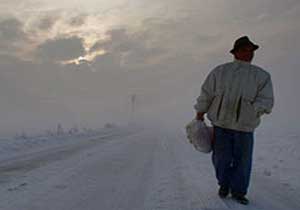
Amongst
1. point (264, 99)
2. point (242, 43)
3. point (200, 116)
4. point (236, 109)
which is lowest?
point (200, 116)

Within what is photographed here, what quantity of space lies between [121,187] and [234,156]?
2.21m

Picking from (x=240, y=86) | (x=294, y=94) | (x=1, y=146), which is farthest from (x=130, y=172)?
(x=294, y=94)

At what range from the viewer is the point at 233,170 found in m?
6.51

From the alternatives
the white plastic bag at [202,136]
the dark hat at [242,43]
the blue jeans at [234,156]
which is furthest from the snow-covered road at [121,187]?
the dark hat at [242,43]

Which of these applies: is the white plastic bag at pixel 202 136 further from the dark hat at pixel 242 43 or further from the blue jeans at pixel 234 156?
the dark hat at pixel 242 43

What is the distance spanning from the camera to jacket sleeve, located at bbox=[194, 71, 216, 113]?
6551 mm

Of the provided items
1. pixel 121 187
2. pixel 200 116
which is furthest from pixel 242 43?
pixel 121 187

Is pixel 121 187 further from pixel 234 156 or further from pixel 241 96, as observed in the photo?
pixel 241 96

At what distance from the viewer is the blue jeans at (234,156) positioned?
20.9 ft

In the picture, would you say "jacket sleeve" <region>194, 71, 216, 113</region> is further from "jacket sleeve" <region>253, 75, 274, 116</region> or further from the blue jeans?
"jacket sleeve" <region>253, 75, 274, 116</region>

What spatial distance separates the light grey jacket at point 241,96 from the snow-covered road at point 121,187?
3.65ft

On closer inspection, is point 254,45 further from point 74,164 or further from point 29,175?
point 74,164

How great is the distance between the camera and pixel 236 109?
6.34 metres

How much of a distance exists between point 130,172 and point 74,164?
1.90 m
